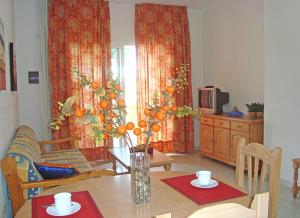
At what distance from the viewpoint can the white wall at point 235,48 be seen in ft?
16.1

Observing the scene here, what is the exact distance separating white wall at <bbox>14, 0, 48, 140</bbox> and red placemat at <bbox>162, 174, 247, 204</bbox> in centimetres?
390

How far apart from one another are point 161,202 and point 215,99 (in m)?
3.85

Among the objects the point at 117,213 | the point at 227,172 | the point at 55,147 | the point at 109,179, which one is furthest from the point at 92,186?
the point at 55,147

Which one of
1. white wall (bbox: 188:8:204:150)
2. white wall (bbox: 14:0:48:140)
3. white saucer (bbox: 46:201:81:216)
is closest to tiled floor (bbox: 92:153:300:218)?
white wall (bbox: 188:8:204:150)

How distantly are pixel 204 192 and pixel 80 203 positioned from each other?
68 centimetres

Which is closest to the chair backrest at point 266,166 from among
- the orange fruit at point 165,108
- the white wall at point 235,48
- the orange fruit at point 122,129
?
the orange fruit at point 165,108

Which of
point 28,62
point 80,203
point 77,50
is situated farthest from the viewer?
point 77,50

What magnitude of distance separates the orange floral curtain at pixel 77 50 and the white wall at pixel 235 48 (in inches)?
78.3

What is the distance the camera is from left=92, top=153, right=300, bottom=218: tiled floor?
3.25 meters

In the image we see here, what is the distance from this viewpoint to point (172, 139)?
6.09m

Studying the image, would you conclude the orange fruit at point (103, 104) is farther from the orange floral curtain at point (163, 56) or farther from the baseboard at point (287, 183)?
the orange floral curtain at point (163, 56)

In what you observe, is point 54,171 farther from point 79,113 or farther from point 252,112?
point 252,112

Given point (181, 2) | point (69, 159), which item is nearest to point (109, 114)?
point (69, 159)

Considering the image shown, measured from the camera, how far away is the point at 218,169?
4.93 meters
